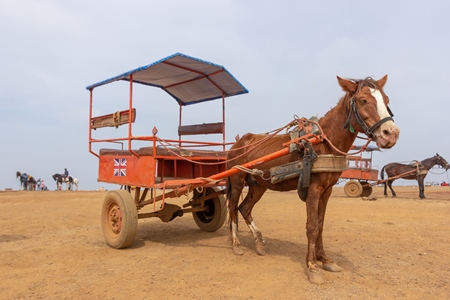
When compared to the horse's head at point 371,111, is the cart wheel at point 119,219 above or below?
below

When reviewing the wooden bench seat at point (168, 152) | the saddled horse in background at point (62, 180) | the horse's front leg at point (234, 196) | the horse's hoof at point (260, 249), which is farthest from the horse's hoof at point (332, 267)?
the saddled horse in background at point (62, 180)

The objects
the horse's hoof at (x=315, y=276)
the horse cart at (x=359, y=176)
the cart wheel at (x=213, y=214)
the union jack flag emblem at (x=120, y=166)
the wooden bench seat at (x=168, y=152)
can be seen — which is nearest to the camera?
the horse's hoof at (x=315, y=276)

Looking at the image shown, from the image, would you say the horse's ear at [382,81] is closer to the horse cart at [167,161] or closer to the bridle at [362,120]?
the bridle at [362,120]

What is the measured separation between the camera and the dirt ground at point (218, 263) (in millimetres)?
4031

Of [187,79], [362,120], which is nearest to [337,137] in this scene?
[362,120]

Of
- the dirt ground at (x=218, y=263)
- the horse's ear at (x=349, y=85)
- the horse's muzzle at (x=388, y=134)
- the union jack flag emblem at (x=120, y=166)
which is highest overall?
the horse's ear at (x=349, y=85)

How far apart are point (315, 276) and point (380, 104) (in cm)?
217

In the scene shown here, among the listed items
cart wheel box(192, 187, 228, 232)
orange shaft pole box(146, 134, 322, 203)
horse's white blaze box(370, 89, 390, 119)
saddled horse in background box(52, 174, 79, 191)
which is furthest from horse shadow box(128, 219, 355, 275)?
saddled horse in background box(52, 174, 79, 191)

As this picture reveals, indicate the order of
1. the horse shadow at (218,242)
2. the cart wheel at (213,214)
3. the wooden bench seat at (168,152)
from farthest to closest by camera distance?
the cart wheel at (213,214) → the wooden bench seat at (168,152) → the horse shadow at (218,242)

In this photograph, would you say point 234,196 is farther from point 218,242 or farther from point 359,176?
point 359,176

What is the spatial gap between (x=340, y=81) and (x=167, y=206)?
400 cm

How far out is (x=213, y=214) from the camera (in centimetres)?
782

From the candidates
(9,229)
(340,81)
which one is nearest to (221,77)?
(340,81)

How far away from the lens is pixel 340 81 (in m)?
4.45
